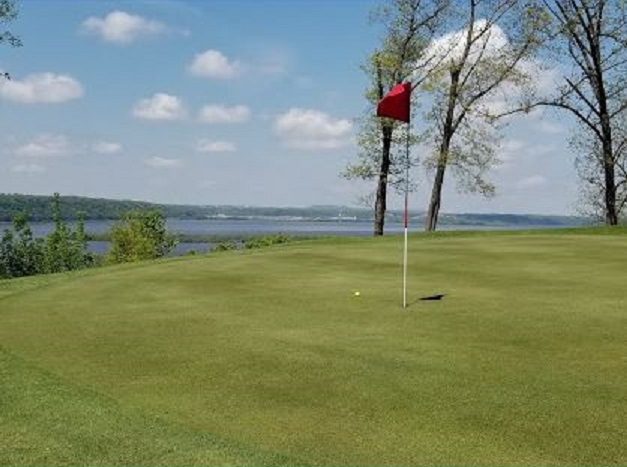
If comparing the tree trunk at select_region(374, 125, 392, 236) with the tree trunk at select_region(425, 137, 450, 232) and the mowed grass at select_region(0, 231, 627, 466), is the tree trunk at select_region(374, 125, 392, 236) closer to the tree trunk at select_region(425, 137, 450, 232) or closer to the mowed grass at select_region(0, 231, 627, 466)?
the tree trunk at select_region(425, 137, 450, 232)

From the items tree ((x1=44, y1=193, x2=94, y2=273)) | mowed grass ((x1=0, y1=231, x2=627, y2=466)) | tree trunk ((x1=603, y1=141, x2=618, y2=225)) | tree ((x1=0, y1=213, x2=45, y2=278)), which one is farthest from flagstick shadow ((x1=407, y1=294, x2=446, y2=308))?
tree ((x1=44, y1=193, x2=94, y2=273))

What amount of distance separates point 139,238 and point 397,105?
71218mm

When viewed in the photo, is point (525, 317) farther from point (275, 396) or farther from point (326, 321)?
point (275, 396)

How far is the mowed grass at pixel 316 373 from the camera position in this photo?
18.9 ft

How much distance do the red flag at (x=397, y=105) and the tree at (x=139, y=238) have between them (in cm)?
6506

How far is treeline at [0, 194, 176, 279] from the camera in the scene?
261 feet

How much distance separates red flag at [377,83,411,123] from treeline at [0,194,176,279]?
67.2 metres

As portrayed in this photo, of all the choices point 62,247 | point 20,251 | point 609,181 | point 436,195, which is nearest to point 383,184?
point 436,195

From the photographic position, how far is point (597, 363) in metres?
8.04

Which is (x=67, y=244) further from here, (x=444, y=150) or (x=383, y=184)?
(x=444, y=150)

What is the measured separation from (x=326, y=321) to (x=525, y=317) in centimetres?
295

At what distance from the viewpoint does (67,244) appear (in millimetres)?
86812

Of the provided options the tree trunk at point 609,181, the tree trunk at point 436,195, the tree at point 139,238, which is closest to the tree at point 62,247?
the tree at point 139,238

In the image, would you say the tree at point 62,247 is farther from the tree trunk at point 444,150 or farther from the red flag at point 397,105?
the red flag at point 397,105
